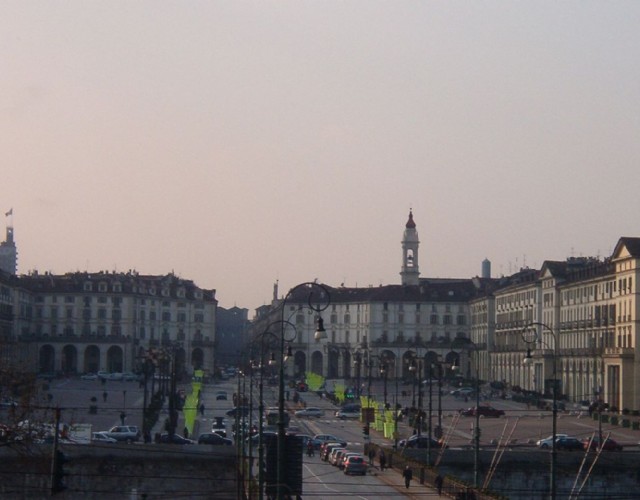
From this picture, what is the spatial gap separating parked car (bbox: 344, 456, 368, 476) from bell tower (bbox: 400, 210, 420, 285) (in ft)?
363

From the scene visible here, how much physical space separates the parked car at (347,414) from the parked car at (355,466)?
3592cm

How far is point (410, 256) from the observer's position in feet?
600

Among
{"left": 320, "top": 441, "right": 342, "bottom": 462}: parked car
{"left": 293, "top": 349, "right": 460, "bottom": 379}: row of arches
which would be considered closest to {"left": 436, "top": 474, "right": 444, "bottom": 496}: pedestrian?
{"left": 320, "top": 441, "right": 342, "bottom": 462}: parked car

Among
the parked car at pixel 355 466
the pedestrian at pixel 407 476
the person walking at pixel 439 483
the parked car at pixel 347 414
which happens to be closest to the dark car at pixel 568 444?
the parked car at pixel 355 466

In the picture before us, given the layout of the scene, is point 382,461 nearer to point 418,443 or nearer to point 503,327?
point 418,443

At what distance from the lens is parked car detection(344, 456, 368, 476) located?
213 feet

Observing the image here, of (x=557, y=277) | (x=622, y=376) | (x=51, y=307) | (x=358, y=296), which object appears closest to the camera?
(x=622, y=376)

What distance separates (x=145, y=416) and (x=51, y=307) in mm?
90265

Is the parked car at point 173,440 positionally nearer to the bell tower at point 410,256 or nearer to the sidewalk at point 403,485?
the sidewalk at point 403,485

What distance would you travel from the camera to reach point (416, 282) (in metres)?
182

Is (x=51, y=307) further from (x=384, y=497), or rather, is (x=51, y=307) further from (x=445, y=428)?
(x=384, y=497)

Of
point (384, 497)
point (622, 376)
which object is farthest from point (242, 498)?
point (622, 376)

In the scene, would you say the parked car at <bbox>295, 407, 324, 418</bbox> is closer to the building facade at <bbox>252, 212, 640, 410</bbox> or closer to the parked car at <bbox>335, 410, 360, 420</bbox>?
the parked car at <bbox>335, 410, 360, 420</bbox>

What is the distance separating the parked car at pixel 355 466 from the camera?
2562 inches
